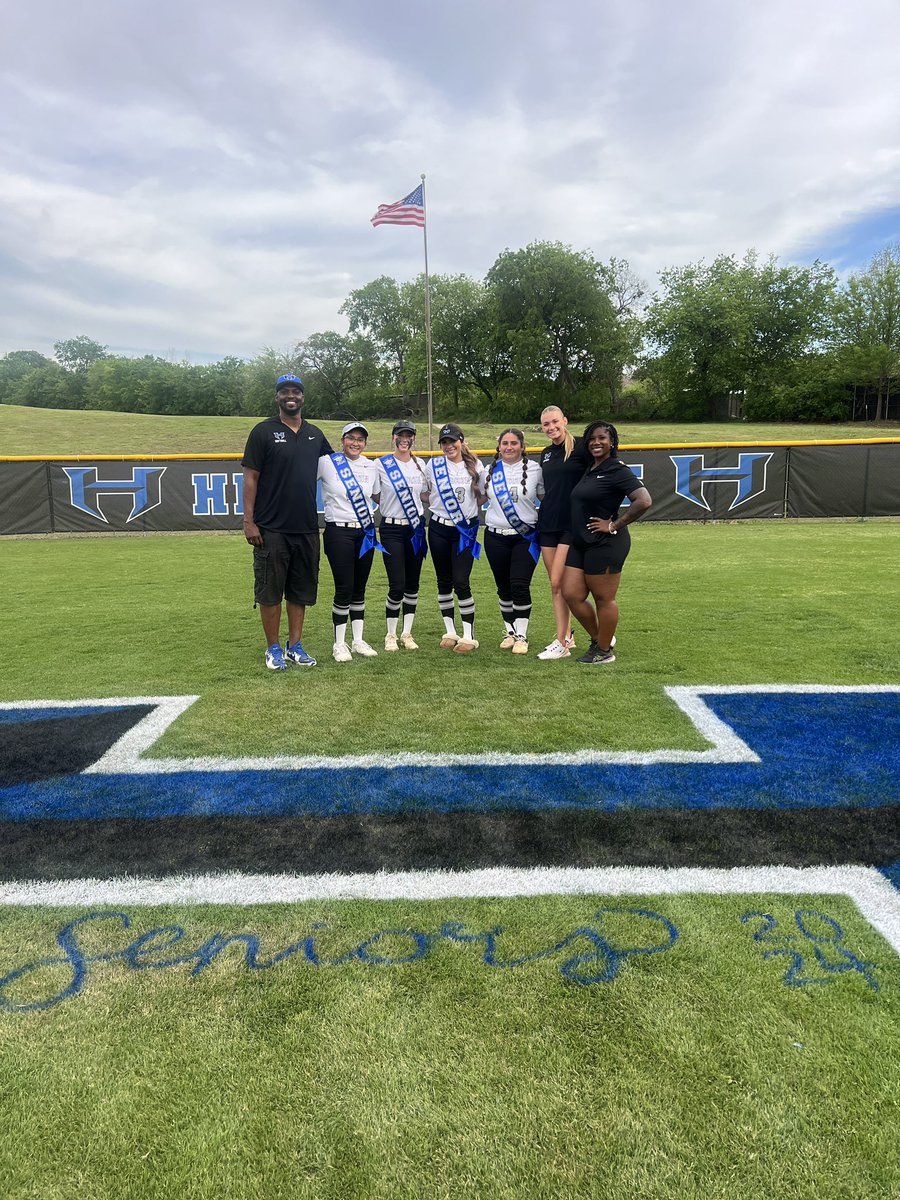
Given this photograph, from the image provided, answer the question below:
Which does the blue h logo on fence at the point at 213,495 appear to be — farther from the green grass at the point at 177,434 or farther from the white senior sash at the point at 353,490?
the white senior sash at the point at 353,490

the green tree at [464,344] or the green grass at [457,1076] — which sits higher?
the green tree at [464,344]

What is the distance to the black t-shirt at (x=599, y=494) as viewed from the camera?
5.00m

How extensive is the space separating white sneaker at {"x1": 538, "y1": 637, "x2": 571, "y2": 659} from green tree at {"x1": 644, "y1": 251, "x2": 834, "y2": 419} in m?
53.0

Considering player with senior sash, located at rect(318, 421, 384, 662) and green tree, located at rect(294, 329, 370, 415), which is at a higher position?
green tree, located at rect(294, 329, 370, 415)

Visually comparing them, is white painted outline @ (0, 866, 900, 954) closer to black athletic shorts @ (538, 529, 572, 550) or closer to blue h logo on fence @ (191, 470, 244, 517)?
black athletic shorts @ (538, 529, 572, 550)

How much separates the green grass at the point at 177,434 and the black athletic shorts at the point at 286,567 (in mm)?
21096

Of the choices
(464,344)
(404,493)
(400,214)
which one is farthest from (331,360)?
(404,493)

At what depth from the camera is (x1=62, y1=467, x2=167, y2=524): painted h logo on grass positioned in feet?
52.9

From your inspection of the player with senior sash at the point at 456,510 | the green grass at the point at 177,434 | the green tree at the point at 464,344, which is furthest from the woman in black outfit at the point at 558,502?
the green tree at the point at 464,344

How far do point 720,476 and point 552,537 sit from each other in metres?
12.5

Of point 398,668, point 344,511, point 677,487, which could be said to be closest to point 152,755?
point 398,668

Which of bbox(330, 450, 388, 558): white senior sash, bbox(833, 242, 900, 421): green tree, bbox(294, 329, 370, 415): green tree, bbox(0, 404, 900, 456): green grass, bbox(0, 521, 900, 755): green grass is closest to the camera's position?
bbox(0, 521, 900, 755): green grass

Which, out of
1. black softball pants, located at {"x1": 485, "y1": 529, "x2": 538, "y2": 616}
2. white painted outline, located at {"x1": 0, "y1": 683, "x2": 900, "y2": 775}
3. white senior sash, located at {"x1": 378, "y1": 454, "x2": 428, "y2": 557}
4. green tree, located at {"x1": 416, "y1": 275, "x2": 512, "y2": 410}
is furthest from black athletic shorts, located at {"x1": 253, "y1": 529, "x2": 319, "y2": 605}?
green tree, located at {"x1": 416, "y1": 275, "x2": 512, "y2": 410}

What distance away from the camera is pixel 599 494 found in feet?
16.4
